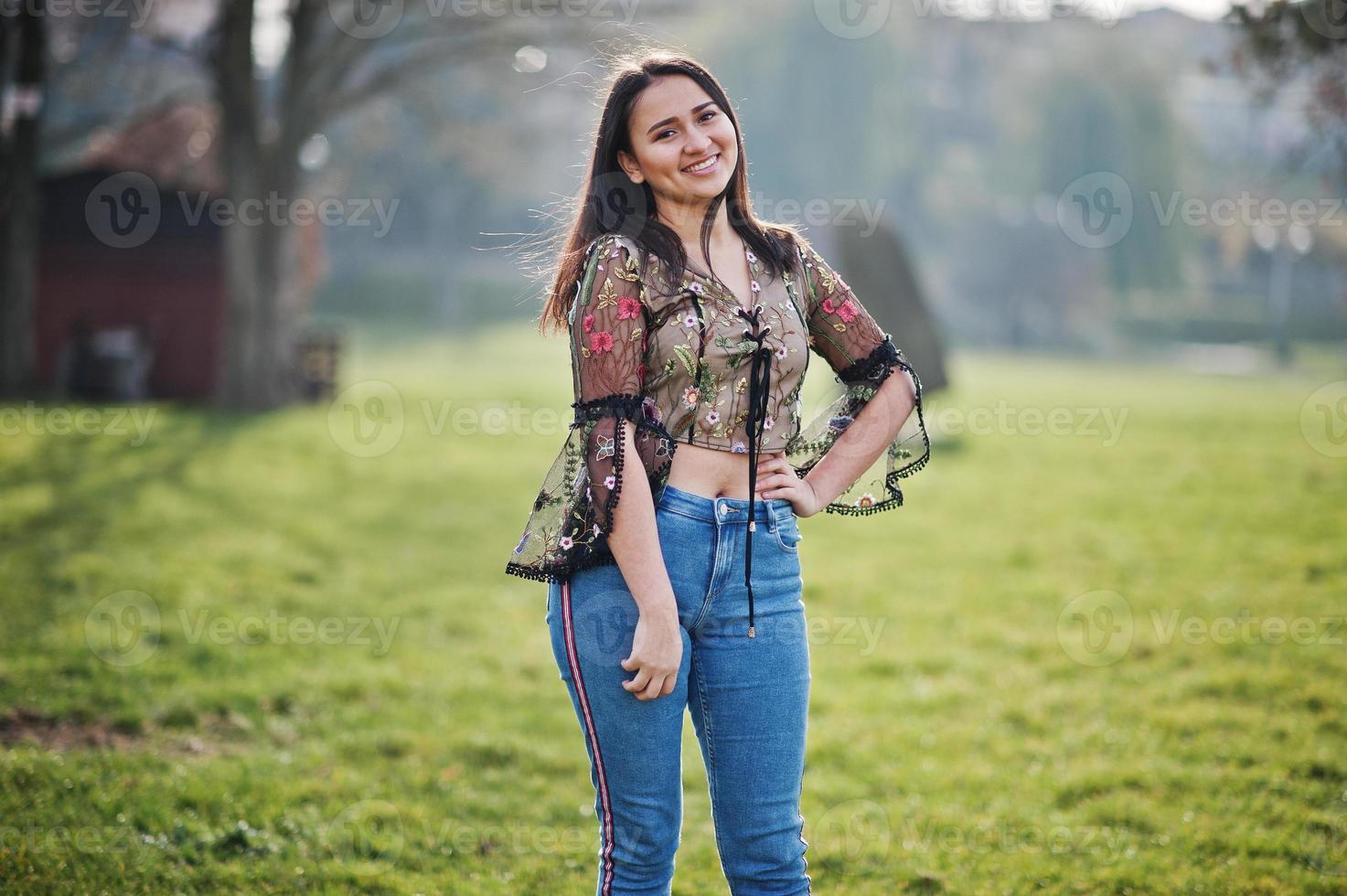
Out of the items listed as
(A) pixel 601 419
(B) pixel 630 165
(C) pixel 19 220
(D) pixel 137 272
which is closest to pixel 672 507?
(A) pixel 601 419

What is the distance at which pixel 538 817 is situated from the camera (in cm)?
417

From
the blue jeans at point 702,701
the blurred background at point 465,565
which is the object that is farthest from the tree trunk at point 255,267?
the blue jeans at point 702,701

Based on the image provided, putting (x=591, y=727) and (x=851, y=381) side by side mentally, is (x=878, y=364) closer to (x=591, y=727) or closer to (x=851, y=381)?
(x=851, y=381)

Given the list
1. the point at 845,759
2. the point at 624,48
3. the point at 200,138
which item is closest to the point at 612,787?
the point at 624,48

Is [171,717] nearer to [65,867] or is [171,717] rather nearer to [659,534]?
[65,867]

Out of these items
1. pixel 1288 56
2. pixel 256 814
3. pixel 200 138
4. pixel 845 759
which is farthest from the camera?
pixel 200 138

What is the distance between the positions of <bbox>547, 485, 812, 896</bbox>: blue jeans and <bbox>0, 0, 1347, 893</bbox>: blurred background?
849mm

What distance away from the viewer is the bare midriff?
7.24ft

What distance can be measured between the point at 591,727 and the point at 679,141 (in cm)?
116

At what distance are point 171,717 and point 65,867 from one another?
158 centimetres

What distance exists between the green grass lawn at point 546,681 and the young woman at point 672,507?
152cm

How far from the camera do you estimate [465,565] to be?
8078mm

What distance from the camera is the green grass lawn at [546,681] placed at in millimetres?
3742

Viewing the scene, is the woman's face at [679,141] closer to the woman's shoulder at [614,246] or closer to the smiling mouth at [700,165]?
the smiling mouth at [700,165]
